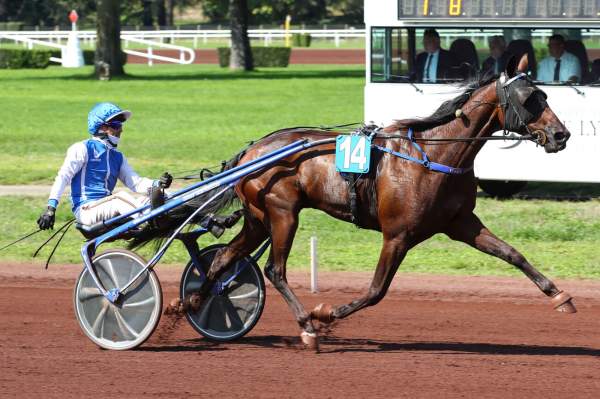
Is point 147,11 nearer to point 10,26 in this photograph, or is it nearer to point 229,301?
point 10,26

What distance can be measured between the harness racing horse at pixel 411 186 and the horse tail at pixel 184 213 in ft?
0.70

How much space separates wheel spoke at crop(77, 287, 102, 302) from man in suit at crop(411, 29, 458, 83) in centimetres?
790

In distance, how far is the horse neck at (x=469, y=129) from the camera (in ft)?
23.6

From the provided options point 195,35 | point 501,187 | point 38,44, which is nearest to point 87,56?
point 38,44

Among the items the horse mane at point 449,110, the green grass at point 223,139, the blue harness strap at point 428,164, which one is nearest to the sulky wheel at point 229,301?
the blue harness strap at point 428,164

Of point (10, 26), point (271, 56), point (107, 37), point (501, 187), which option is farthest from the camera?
point (10, 26)

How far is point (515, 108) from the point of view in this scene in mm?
7012

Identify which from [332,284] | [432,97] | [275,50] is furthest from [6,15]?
[332,284]

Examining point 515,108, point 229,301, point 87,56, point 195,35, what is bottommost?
point 87,56

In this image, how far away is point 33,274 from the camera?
10438 millimetres

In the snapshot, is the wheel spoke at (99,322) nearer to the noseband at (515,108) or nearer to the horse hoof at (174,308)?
the horse hoof at (174,308)

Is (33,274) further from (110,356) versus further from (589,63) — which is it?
(589,63)

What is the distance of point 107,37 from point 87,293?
29.3 meters

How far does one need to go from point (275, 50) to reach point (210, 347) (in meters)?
37.3
